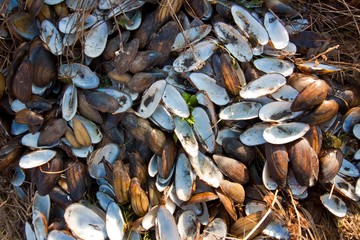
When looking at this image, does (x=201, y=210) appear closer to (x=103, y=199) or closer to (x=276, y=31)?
(x=103, y=199)

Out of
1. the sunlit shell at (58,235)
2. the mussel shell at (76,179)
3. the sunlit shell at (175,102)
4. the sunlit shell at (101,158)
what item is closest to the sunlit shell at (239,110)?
the sunlit shell at (175,102)

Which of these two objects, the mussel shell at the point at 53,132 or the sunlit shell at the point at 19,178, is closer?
the mussel shell at the point at 53,132

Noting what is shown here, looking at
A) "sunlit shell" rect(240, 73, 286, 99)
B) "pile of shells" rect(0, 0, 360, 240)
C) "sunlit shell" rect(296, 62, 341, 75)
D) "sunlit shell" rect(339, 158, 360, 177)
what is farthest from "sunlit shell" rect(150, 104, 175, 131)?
"sunlit shell" rect(339, 158, 360, 177)

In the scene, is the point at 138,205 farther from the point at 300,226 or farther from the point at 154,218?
the point at 300,226

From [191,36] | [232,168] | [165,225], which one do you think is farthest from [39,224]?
[191,36]

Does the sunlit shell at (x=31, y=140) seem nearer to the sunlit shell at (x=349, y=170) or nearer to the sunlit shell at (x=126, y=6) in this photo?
the sunlit shell at (x=126, y=6)

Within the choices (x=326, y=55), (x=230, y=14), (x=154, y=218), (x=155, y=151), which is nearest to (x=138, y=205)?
(x=154, y=218)
